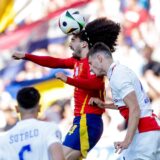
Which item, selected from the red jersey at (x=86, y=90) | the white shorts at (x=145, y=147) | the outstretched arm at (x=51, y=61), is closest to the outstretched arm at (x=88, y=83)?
the red jersey at (x=86, y=90)

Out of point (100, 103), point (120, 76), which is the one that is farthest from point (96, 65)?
point (100, 103)

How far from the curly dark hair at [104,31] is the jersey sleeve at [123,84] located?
1.09m

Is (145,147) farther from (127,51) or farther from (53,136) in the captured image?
(127,51)

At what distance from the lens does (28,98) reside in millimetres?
6031

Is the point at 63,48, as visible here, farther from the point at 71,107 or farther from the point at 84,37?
the point at 84,37

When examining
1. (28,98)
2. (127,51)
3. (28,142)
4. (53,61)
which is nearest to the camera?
(28,142)

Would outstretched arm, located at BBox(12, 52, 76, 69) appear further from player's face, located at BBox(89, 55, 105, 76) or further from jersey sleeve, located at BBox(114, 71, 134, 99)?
jersey sleeve, located at BBox(114, 71, 134, 99)

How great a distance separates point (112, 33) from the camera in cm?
809

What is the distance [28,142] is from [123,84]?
1.27 meters

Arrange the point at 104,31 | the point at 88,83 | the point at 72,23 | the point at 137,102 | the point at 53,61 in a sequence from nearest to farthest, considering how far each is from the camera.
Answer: the point at 137,102 → the point at 88,83 → the point at 104,31 → the point at 72,23 → the point at 53,61

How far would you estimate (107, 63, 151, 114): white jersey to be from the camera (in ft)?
22.8

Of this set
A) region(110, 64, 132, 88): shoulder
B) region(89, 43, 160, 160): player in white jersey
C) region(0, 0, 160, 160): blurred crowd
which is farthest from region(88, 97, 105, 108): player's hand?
region(0, 0, 160, 160): blurred crowd

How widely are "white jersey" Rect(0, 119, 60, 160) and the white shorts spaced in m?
1.34

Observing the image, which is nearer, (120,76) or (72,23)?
(120,76)
